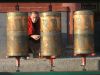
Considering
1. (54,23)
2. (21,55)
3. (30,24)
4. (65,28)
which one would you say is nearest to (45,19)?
(54,23)

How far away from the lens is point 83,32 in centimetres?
416

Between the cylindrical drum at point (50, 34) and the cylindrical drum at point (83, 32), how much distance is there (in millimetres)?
182

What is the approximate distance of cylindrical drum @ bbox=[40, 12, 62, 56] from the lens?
414 centimetres

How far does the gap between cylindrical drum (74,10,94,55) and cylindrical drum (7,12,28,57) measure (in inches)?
21.0

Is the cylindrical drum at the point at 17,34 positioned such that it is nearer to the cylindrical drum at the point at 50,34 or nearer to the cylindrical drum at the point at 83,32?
the cylindrical drum at the point at 50,34

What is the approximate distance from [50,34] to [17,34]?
1.14 feet

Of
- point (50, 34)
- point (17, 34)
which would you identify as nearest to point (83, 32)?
point (50, 34)

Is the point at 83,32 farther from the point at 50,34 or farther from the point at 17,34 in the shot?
the point at 17,34

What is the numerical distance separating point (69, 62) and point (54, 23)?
207 centimetres

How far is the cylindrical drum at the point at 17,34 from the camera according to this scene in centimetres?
417

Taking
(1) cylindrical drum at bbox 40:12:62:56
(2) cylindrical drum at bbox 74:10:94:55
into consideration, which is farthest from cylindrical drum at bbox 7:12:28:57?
(2) cylindrical drum at bbox 74:10:94:55

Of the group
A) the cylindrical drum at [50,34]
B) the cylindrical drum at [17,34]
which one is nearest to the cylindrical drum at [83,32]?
the cylindrical drum at [50,34]

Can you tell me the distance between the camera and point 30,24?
4941 millimetres

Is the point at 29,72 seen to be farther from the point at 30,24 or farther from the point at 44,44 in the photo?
the point at 30,24
